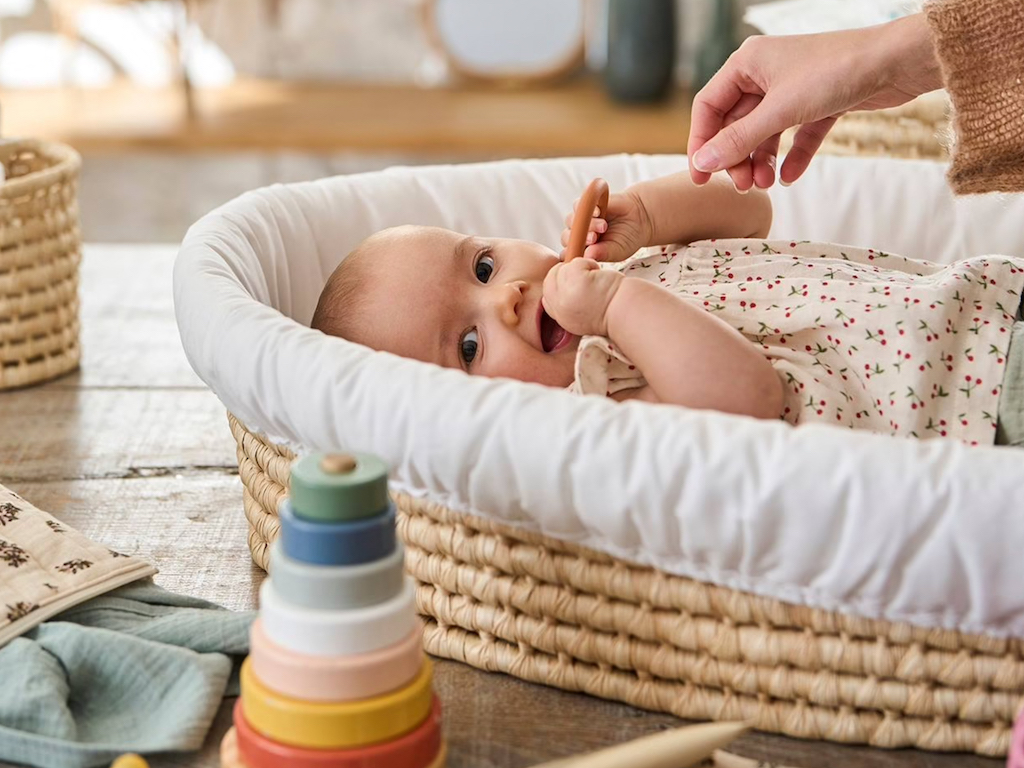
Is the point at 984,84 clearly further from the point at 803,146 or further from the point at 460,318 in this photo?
the point at 460,318

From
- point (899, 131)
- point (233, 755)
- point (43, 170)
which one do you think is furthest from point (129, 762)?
point (899, 131)

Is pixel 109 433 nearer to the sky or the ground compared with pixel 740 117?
nearer to the ground

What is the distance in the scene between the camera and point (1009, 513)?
0.62 m

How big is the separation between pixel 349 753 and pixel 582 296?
0.43 meters

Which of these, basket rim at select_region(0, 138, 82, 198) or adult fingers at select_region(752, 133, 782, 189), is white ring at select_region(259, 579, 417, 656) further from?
basket rim at select_region(0, 138, 82, 198)

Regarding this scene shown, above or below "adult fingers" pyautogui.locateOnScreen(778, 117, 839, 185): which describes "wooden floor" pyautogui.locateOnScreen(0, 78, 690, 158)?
below

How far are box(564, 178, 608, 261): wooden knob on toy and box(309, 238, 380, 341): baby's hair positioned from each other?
0.17 m

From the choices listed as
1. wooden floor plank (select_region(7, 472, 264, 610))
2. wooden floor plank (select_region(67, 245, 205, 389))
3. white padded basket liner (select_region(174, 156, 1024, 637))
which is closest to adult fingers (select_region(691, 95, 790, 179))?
white padded basket liner (select_region(174, 156, 1024, 637))

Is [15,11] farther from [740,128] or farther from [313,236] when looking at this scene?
[740,128]

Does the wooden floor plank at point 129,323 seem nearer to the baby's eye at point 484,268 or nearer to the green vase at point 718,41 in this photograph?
the baby's eye at point 484,268

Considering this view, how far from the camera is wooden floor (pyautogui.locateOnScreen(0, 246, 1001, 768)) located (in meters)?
0.70

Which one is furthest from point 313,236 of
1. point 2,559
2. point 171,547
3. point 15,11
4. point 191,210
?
point 15,11

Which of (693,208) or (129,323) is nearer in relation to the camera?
(693,208)

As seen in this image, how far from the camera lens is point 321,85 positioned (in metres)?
3.87
